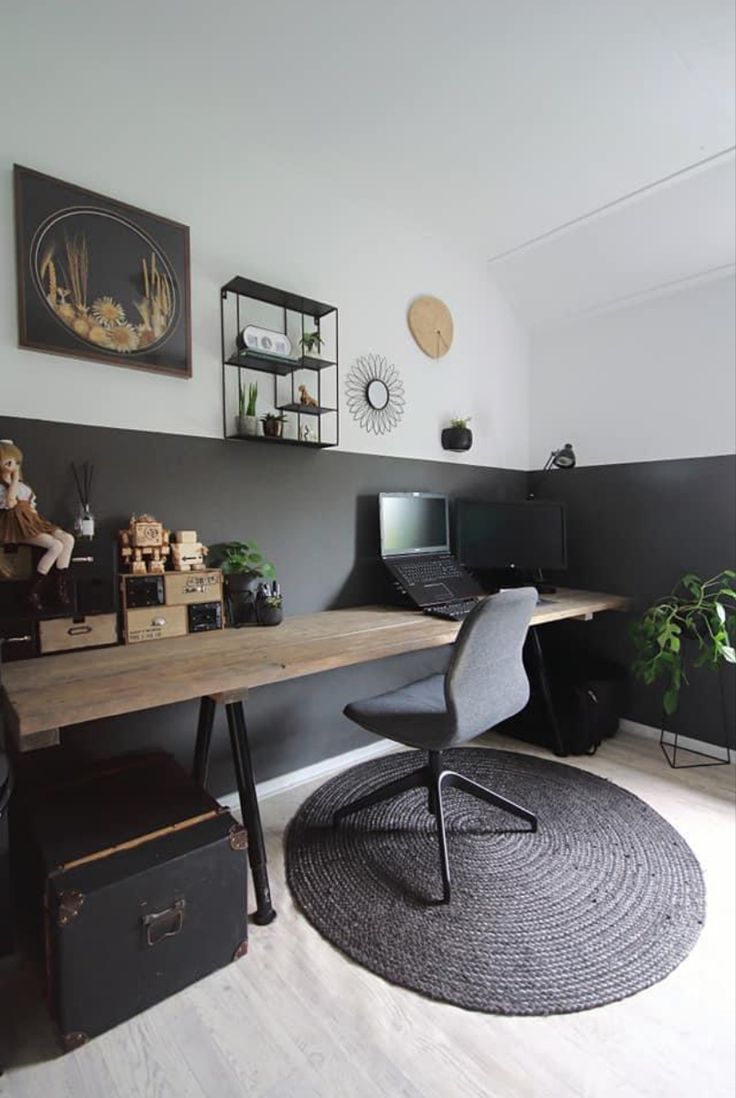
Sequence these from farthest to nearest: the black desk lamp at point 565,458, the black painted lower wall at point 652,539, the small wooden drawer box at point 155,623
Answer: the black desk lamp at point 565,458 < the black painted lower wall at point 652,539 < the small wooden drawer box at point 155,623

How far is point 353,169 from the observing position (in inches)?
91.5

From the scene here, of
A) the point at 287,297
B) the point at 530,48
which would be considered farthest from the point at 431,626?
the point at 530,48

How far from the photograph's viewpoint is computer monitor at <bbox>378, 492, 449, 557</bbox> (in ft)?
8.29

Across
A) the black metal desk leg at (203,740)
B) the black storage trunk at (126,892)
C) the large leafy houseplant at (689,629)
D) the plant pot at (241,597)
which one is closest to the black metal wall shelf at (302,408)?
the plant pot at (241,597)

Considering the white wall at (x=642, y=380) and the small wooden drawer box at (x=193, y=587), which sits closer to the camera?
the small wooden drawer box at (x=193, y=587)

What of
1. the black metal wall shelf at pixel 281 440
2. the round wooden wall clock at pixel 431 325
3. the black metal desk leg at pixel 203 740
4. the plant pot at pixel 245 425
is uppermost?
the round wooden wall clock at pixel 431 325

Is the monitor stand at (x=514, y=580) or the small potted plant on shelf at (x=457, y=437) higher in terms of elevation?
the small potted plant on shelf at (x=457, y=437)

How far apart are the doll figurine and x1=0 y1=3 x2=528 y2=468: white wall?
23 cm

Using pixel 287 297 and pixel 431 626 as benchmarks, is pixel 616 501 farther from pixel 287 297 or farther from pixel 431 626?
pixel 287 297

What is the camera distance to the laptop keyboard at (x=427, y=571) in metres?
2.51

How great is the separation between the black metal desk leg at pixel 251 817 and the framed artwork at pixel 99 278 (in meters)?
1.26

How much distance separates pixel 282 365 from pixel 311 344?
7.3 inches

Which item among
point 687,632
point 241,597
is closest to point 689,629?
point 687,632

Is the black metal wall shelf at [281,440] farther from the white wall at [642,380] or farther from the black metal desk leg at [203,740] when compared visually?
the white wall at [642,380]
